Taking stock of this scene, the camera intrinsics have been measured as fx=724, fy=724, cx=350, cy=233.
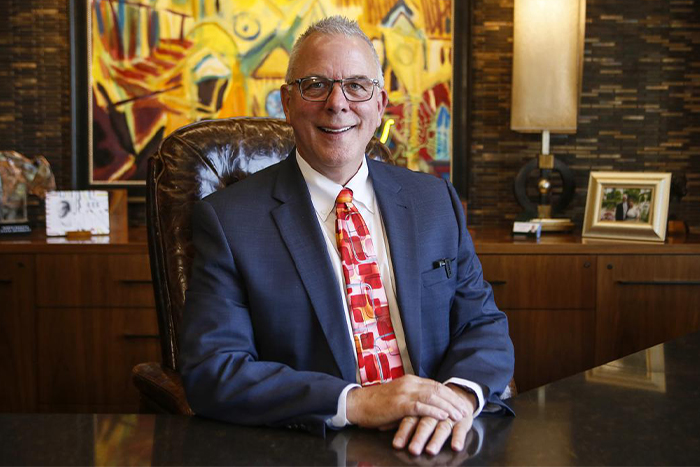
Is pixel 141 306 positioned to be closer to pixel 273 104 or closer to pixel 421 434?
pixel 273 104

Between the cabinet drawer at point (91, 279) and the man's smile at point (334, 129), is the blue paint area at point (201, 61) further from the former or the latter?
the man's smile at point (334, 129)

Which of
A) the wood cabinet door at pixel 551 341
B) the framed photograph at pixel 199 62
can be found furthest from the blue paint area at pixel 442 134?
the wood cabinet door at pixel 551 341

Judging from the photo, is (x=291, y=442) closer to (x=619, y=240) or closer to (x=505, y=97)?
(x=619, y=240)

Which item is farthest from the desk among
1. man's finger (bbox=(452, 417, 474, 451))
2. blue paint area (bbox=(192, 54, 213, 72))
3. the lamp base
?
blue paint area (bbox=(192, 54, 213, 72))

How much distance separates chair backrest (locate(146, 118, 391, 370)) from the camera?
1.69 metres

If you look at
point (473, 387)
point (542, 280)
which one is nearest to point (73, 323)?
point (542, 280)

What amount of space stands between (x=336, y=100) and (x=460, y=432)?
79 centimetres

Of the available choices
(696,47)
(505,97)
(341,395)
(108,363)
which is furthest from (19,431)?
(696,47)

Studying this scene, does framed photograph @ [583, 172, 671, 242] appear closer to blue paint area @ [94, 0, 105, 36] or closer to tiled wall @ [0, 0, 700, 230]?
tiled wall @ [0, 0, 700, 230]

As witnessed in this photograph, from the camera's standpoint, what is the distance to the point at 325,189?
63.5 inches

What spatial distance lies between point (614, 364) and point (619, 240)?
5.01 feet

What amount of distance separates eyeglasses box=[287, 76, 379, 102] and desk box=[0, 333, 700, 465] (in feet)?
2.46

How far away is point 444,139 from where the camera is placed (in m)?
3.18

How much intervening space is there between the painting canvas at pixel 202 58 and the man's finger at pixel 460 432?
2208 mm
